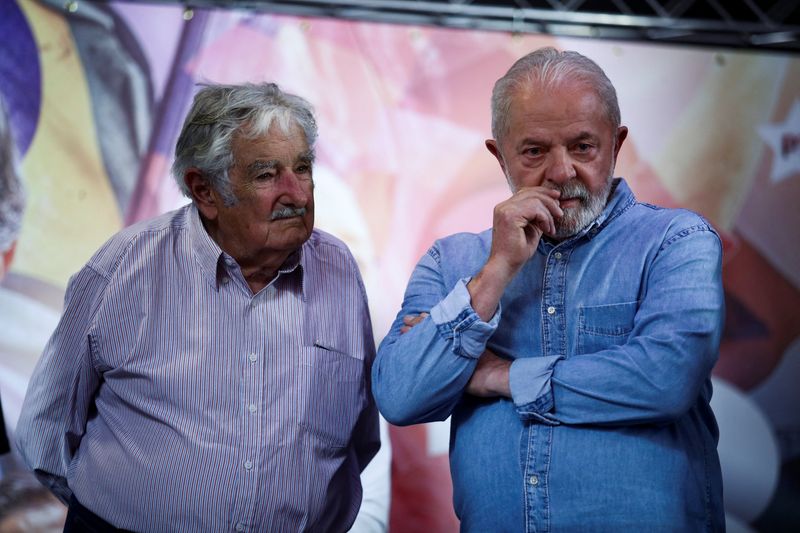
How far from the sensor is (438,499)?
3867 millimetres

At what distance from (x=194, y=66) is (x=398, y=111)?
0.88 metres

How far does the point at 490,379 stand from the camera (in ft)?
6.27

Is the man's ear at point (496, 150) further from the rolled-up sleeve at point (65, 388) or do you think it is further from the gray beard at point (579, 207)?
the rolled-up sleeve at point (65, 388)

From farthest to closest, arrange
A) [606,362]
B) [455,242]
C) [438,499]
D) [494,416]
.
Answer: [438,499]
[455,242]
[494,416]
[606,362]

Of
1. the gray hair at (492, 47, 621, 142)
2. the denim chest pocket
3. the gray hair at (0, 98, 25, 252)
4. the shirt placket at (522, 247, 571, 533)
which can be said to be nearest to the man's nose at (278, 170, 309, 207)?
the gray hair at (492, 47, 621, 142)

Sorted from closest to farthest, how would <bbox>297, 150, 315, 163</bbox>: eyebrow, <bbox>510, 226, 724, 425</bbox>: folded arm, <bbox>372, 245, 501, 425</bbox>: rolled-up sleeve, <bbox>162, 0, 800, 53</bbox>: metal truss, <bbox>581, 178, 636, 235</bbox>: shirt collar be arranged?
<bbox>510, 226, 724, 425</bbox>: folded arm → <bbox>372, 245, 501, 425</bbox>: rolled-up sleeve → <bbox>581, 178, 636, 235</bbox>: shirt collar → <bbox>297, 150, 315, 163</bbox>: eyebrow → <bbox>162, 0, 800, 53</bbox>: metal truss

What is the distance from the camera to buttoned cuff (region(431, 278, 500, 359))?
1.85m

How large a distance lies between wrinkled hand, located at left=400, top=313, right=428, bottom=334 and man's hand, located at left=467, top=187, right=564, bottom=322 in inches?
6.1

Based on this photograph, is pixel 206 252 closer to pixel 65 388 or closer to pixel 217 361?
pixel 217 361

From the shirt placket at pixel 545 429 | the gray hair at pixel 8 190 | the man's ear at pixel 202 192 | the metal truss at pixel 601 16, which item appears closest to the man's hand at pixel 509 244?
the shirt placket at pixel 545 429

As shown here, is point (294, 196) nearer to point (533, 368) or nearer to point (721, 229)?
point (533, 368)

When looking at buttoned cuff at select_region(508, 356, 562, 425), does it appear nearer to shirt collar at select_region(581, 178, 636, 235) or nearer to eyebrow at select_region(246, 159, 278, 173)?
shirt collar at select_region(581, 178, 636, 235)

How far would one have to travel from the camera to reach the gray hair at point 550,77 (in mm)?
1943

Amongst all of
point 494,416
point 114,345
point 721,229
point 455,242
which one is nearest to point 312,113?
point 455,242
